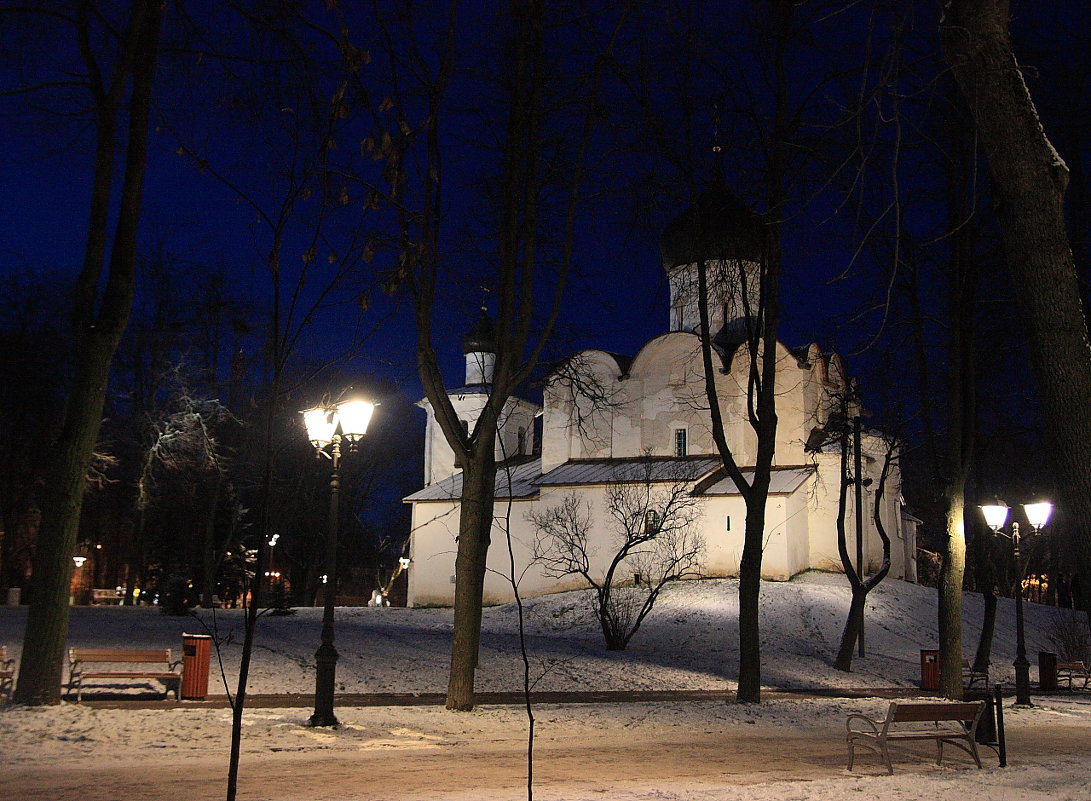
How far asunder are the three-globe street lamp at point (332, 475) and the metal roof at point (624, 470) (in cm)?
2451

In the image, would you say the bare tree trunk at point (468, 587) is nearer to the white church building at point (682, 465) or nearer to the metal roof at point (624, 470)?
the white church building at point (682, 465)

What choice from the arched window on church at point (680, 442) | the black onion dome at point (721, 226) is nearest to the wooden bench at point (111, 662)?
the black onion dome at point (721, 226)

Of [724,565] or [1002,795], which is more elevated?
[724,565]

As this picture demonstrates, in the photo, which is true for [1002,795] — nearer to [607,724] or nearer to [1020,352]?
[607,724]

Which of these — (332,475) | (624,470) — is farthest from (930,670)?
(624,470)

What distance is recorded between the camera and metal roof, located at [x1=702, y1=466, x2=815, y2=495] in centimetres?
3564

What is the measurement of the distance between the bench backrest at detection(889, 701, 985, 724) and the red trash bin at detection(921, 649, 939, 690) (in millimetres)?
11186

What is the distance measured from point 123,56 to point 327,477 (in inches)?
1260

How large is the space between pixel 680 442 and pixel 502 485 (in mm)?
7226

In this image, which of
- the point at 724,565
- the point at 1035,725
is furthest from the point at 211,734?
the point at 724,565

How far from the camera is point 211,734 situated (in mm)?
10406

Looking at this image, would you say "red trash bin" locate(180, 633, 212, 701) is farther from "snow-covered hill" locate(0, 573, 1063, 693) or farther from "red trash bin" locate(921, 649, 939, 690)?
"red trash bin" locate(921, 649, 939, 690)

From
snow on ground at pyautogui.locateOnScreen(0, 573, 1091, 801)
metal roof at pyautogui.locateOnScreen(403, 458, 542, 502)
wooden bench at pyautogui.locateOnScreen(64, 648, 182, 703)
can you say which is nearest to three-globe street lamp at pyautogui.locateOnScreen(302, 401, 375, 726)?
snow on ground at pyautogui.locateOnScreen(0, 573, 1091, 801)

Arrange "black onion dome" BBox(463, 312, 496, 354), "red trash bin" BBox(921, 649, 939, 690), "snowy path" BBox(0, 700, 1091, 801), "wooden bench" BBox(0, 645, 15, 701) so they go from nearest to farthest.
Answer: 1. "snowy path" BBox(0, 700, 1091, 801)
2. "wooden bench" BBox(0, 645, 15, 701)
3. "red trash bin" BBox(921, 649, 939, 690)
4. "black onion dome" BBox(463, 312, 496, 354)
